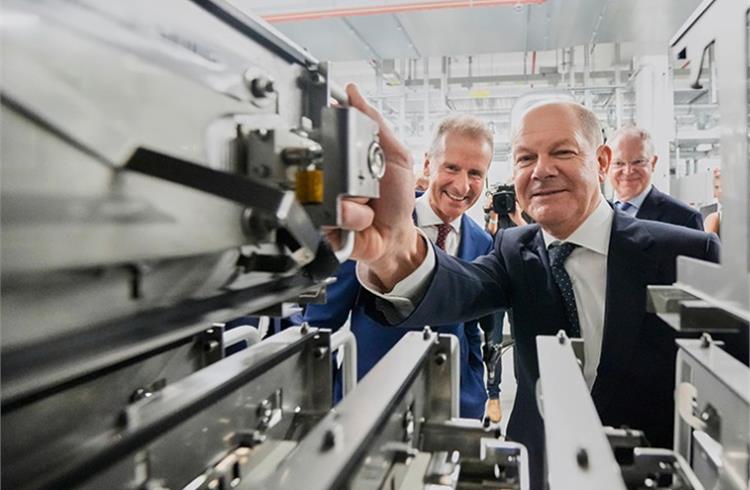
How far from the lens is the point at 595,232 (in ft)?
4.94

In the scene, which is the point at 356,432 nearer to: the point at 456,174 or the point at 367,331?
the point at 367,331

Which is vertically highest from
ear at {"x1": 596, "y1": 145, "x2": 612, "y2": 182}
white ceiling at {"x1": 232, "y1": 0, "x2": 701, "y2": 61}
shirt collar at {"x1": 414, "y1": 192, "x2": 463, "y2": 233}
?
white ceiling at {"x1": 232, "y1": 0, "x2": 701, "y2": 61}

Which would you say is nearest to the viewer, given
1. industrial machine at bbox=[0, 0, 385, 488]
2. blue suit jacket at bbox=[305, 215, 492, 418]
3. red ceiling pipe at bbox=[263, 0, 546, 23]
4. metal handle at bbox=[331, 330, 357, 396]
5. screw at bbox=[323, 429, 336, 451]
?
industrial machine at bbox=[0, 0, 385, 488]

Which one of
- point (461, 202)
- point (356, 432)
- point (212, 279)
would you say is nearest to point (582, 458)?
→ point (356, 432)

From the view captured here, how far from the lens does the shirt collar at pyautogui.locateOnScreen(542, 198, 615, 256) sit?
1.50 meters

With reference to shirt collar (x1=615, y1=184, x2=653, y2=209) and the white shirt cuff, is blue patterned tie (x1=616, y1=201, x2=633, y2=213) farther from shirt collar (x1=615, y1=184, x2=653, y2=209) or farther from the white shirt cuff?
the white shirt cuff

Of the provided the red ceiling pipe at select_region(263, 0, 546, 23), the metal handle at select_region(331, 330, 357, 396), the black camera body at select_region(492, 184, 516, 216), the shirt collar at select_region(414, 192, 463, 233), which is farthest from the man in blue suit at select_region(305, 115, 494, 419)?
the red ceiling pipe at select_region(263, 0, 546, 23)

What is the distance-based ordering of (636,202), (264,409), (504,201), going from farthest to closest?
(636,202), (504,201), (264,409)

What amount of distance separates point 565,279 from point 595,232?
0.14 metres

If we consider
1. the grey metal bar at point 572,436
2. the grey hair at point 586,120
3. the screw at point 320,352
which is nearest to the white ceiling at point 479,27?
the grey hair at point 586,120

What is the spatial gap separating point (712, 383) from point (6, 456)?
80cm

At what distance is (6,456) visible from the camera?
1.97 feet

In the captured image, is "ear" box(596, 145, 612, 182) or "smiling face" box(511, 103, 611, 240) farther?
"ear" box(596, 145, 612, 182)

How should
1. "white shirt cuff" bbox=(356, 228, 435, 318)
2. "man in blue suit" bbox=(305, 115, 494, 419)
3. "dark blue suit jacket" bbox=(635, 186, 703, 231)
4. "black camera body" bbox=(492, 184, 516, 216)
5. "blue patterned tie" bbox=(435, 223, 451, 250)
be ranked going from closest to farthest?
"white shirt cuff" bbox=(356, 228, 435, 318) → "man in blue suit" bbox=(305, 115, 494, 419) → "blue patterned tie" bbox=(435, 223, 451, 250) → "black camera body" bbox=(492, 184, 516, 216) → "dark blue suit jacket" bbox=(635, 186, 703, 231)
